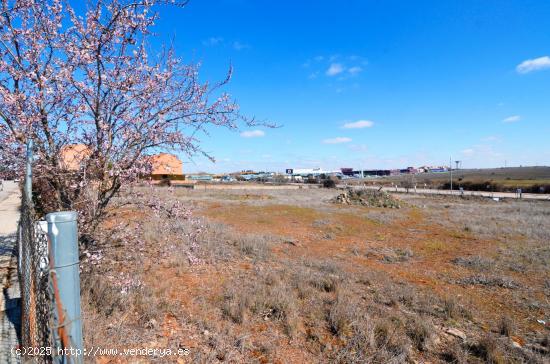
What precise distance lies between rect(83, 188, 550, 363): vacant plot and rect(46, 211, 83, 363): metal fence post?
6.35ft

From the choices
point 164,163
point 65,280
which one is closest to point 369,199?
point 164,163

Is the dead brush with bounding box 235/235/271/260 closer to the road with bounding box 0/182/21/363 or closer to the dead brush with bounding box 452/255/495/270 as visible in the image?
the road with bounding box 0/182/21/363

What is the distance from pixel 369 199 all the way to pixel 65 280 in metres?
28.2

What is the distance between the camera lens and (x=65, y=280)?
190 centimetres

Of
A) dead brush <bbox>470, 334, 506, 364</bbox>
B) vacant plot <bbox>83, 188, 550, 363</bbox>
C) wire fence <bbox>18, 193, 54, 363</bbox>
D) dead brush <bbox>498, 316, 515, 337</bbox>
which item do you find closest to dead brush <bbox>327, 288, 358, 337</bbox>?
vacant plot <bbox>83, 188, 550, 363</bbox>

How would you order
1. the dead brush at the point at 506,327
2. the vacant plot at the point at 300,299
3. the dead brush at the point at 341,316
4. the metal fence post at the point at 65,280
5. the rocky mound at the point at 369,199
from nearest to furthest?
the metal fence post at the point at 65,280
the vacant plot at the point at 300,299
the dead brush at the point at 341,316
the dead brush at the point at 506,327
the rocky mound at the point at 369,199

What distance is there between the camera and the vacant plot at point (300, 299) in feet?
13.7

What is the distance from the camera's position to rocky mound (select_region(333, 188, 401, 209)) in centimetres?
2671

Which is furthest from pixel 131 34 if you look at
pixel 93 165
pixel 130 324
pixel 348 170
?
pixel 348 170

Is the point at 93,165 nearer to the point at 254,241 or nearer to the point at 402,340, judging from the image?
the point at 402,340

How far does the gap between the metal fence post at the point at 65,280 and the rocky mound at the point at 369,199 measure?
26.5 metres

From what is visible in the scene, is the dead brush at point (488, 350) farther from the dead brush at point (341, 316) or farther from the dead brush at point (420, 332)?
the dead brush at point (341, 316)

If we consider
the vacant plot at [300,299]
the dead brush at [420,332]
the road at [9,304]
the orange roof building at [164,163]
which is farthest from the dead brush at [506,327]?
the road at [9,304]

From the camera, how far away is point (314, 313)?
5203 millimetres
